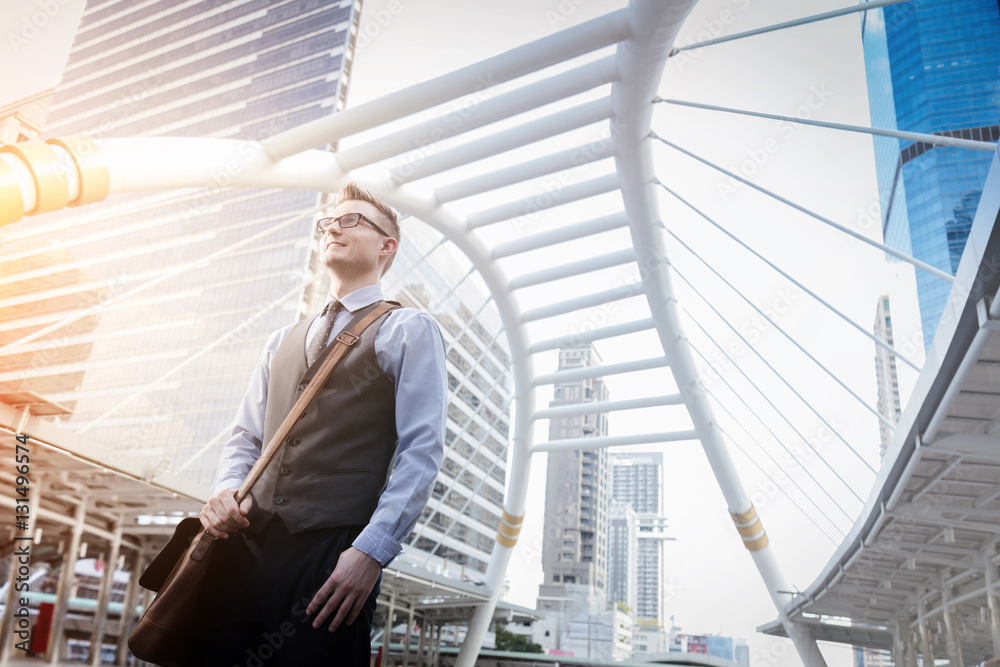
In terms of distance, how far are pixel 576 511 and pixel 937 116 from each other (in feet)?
183

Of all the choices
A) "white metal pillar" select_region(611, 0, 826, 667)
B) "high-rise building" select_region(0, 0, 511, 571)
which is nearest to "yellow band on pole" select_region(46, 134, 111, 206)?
"white metal pillar" select_region(611, 0, 826, 667)

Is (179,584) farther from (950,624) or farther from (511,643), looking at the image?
(511,643)

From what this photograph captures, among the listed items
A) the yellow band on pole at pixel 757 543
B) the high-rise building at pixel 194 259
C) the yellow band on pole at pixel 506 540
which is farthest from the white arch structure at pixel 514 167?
the high-rise building at pixel 194 259

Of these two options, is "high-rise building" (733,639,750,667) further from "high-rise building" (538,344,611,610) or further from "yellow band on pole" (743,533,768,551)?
"yellow band on pole" (743,533,768,551)

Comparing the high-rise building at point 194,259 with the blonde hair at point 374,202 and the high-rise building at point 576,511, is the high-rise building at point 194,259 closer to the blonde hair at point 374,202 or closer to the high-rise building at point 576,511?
the high-rise building at point 576,511

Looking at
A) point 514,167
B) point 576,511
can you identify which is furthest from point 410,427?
point 576,511

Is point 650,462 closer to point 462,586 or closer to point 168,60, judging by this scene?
point 168,60

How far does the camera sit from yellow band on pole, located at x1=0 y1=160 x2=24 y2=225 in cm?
344

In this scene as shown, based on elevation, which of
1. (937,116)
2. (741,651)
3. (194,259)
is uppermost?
(937,116)

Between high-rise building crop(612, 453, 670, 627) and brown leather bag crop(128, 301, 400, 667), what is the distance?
13134 cm

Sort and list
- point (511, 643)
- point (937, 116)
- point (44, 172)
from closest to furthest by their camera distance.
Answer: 1. point (44, 172)
2. point (511, 643)
3. point (937, 116)

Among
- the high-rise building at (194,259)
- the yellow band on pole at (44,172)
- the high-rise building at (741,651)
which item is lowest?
the high-rise building at (741,651)

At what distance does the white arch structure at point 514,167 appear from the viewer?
5047 mm

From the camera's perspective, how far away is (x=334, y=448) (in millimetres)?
1627
